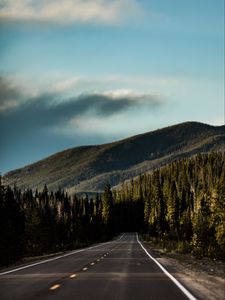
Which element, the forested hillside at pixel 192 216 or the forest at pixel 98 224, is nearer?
the forest at pixel 98 224

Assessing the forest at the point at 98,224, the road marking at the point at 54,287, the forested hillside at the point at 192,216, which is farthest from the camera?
the forested hillside at the point at 192,216

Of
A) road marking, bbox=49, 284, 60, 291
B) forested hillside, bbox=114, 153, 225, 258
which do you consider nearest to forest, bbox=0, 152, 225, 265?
forested hillside, bbox=114, 153, 225, 258

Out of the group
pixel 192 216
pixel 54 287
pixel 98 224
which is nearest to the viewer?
pixel 54 287

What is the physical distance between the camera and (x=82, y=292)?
54.9 feet

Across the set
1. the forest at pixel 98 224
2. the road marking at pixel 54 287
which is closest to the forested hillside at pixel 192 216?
the forest at pixel 98 224

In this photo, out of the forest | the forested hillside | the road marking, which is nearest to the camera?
the road marking

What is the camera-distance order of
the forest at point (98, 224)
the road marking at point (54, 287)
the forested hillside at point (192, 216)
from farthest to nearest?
the forested hillside at point (192, 216)
the forest at point (98, 224)
the road marking at point (54, 287)

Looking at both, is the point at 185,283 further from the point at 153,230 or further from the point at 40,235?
the point at 153,230

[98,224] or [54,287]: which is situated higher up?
[98,224]

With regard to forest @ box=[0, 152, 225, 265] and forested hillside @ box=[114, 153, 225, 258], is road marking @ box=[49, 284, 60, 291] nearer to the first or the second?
forest @ box=[0, 152, 225, 265]

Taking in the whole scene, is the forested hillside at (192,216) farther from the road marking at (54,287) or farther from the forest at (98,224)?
the road marking at (54,287)

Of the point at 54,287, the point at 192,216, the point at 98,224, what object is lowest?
the point at 54,287

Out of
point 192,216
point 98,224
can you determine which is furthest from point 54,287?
point 98,224

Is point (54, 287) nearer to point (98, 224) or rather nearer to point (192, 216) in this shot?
point (192, 216)
